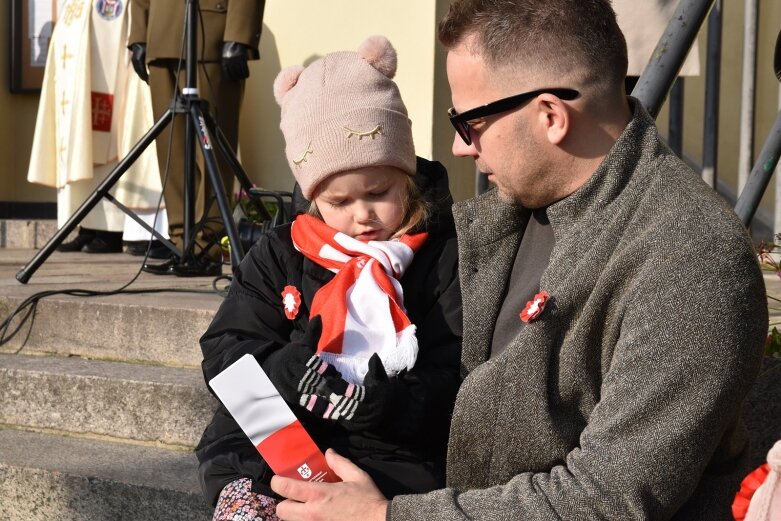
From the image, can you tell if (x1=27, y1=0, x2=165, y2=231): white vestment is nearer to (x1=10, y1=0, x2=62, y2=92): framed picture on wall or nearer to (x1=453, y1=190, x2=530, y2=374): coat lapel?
(x1=10, y1=0, x2=62, y2=92): framed picture on wall

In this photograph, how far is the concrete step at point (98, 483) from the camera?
301 centimetres

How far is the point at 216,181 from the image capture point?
4520 millimetres

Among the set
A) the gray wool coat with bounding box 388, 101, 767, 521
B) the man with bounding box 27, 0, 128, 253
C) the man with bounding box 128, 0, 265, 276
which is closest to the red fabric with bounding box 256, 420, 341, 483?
the gray wool coat with bounding box 388, 101, 767, 521

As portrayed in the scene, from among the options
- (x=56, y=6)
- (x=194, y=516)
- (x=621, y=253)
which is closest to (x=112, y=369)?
(x=194, y=516)

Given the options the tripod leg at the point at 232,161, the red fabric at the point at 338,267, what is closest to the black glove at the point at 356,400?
the red fabric at the point at 338,267

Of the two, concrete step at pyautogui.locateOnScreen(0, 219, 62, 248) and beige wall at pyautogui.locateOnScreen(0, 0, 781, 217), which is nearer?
beige wall at pyautogui.locateOnScreen(0, 0, 781, 217)

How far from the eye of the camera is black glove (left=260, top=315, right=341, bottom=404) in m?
2.03

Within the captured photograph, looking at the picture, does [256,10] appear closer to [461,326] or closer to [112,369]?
[112,369]

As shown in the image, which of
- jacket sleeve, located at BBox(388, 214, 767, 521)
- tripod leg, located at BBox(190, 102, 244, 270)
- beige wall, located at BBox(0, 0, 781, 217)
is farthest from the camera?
beige wall, located at BBox(0, 0, 781, 217)

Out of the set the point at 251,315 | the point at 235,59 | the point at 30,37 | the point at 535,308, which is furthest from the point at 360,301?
the point at 30,37

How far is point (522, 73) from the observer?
72.9 inches

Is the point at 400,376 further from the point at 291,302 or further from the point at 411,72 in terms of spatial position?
the point at 411,72

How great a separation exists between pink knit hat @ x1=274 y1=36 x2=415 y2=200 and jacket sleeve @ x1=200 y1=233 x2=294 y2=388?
188 mm

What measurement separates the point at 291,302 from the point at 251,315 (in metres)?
0.11
